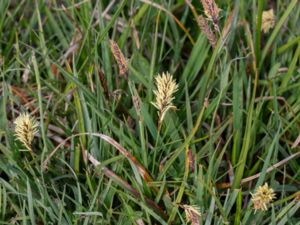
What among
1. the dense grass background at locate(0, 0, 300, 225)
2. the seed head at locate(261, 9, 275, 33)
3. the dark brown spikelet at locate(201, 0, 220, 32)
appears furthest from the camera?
the seed head at locate(261, 9, 275, 33)

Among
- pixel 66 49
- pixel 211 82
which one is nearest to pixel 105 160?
pixel 211 82

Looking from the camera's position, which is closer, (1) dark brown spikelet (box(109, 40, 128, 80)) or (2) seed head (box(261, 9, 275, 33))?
(1) dark brown spikelet (box(109, 40, 128, 80))

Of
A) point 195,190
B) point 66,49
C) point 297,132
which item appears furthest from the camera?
point 66,49

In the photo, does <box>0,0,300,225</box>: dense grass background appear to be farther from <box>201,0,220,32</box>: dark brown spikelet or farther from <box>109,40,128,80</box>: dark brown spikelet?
<box>201,0,220,32</box>: dark brown spikelet

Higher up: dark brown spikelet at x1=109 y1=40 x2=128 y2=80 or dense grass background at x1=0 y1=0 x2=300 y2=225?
dark brown spikelet at x1=109 y1=40 x2=128 y2=80

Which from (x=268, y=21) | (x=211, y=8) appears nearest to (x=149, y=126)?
(x=211, y=8)

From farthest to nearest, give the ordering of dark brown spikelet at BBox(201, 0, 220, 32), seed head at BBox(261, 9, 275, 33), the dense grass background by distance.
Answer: seed head at BBox(261, 9, 275, 33), the dense grass background, dark brown spikelet at BBox(201, 0, 220, 32)

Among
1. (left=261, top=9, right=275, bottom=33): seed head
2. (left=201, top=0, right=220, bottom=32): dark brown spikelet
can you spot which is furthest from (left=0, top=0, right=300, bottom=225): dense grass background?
(left=201, top=0, right=220, bottom=32): dark brown spikelet

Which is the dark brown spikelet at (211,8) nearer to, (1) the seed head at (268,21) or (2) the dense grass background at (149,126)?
(2) the dense grass background at (149,126)

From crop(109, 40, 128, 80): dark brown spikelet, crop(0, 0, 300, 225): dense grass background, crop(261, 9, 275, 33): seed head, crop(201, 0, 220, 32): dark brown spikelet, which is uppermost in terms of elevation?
crop(201, 0, 220, 32): dark brown spikelet

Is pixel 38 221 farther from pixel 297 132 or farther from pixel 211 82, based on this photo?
pixel 297 132
